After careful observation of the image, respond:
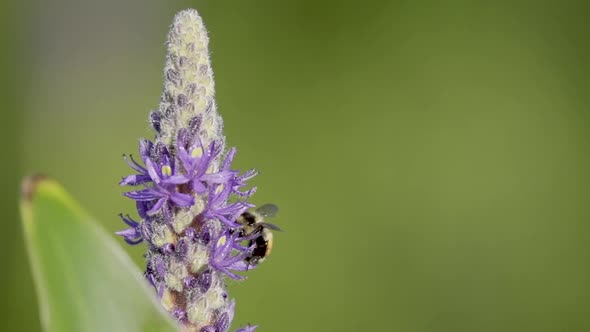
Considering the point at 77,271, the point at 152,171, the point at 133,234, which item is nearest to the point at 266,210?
the point at 133,234

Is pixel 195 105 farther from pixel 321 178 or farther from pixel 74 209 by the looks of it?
pixel 321 178

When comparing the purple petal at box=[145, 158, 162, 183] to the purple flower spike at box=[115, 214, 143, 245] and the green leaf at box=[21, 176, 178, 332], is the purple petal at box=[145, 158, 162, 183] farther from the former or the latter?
the green leaf at box=[21, 176, 178, 332]

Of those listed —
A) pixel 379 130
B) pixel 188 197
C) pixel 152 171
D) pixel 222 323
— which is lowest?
pixel 222 323

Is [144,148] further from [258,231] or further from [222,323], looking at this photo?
[258,231]

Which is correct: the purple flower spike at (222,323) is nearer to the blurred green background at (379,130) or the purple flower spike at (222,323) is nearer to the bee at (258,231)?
the bee at (258,231)

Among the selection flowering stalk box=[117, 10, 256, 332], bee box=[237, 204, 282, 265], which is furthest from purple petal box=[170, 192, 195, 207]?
bee box=[237, 204, 282, 265]

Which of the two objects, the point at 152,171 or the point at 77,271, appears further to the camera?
the point at 152,171

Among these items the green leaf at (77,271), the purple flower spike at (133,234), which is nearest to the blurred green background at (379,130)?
the purple flower spike at (133,234)
